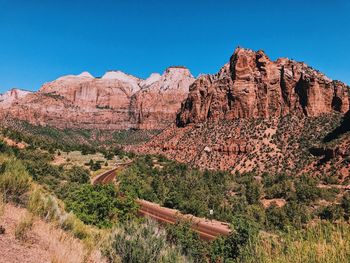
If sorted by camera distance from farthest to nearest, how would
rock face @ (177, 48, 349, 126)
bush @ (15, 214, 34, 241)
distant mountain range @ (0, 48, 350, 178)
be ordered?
rock face @ (177, 48, 349, 126) → distant mountain range @ (0, 48, 350, 178) → bush @ (15, 214, 34, 241)

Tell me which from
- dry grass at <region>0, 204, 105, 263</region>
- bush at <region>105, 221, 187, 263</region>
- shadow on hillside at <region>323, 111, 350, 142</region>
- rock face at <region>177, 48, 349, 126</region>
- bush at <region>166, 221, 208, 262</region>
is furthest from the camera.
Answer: rock face at <region>177, 48, 349, 126</region>

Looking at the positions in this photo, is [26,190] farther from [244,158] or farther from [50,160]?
[244,158]

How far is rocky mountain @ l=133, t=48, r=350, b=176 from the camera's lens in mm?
84188

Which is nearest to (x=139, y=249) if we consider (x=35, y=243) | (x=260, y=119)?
(x=35, y=243)

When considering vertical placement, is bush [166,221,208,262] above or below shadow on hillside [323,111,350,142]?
below

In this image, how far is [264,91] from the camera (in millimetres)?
111625

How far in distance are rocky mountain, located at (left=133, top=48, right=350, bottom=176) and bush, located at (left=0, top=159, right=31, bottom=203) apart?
67567 millimetres

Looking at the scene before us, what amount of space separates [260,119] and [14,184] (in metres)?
100

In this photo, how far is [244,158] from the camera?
91.1 m

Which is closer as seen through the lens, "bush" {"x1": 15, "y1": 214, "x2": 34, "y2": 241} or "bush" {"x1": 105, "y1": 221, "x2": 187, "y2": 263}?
"bush" {"x1": 15, "y1": 214, "x2": 34, "y2": 241}

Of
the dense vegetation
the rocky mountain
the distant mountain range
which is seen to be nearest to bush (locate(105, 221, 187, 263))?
the dense vegetation

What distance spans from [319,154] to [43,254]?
7748cm

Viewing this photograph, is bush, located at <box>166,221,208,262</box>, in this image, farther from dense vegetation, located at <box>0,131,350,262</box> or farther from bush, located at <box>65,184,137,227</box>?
bush, located at <box>65,184,137,227</box>

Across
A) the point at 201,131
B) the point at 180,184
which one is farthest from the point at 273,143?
the point at 180,184
